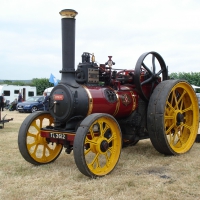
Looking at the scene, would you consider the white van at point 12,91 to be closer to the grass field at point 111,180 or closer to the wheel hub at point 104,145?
the grass field at point 111,180

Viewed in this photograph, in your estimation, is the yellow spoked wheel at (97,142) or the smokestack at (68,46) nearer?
the yellow spoked wheel at (97,142)

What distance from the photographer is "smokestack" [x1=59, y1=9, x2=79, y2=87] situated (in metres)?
4.72

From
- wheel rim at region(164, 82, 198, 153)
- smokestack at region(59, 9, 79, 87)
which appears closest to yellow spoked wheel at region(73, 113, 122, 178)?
smokestack at region(59, 9, 79, 87)

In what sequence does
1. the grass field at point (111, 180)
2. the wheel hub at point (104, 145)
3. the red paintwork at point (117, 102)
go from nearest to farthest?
the grass field at point (111, 180) → the wheel hub at point (104, 145) → the red paintwork at point (117, 102)

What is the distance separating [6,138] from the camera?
7.91 m

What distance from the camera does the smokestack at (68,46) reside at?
4.72 m

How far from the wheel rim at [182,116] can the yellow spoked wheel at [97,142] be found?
4.80 ft

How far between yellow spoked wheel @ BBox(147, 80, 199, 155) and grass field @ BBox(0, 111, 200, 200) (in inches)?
12.7

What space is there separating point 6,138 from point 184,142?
4.36 m

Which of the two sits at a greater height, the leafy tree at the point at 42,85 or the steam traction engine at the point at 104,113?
the leafy tree at the point at 42,85

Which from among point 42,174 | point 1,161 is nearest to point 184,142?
point 42,174

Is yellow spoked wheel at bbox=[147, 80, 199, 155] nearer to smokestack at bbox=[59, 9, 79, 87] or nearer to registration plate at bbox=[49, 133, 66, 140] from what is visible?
smokestack at bbox=[59, 9, 79, 87]

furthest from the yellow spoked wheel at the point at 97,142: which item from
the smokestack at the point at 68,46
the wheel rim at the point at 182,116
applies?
the wheel rim at the point at 182,116

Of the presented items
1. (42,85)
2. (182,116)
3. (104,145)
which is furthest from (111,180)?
(42,85)
